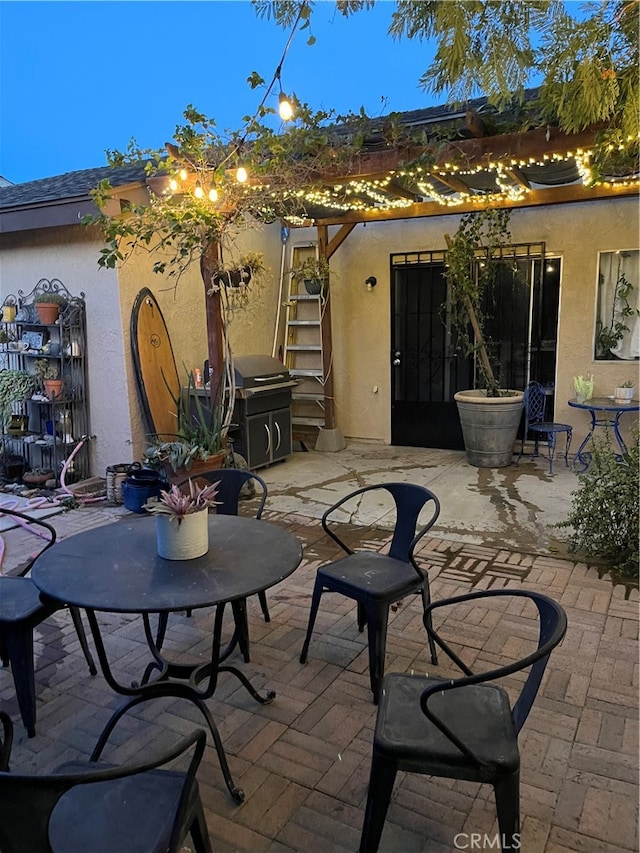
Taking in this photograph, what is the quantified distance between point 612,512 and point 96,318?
4.49 metres

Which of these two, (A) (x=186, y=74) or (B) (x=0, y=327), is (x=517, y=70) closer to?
(A) (x=186, y=74)

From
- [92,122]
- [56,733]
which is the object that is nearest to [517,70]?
[56,733]

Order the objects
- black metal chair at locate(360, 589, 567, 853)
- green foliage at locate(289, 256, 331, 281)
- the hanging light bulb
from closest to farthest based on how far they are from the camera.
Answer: black metal chair at locate(360, 589, 567, 853)
the hanging light bulb
green foliage at locate(289, 256, 331, 281)

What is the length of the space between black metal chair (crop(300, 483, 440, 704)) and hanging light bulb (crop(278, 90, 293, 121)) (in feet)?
8.42

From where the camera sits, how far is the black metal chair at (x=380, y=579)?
8.18 ft

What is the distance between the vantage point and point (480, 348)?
6254 mm

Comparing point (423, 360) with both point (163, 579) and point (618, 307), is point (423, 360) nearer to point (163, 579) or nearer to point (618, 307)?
point (618, 307)

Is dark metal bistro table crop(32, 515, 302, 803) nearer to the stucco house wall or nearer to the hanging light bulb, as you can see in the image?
the hanging light bulb

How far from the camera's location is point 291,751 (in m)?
2.16

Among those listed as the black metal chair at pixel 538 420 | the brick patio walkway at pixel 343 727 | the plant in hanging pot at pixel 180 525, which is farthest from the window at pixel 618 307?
the plant in hanging pot at pixel 180 525

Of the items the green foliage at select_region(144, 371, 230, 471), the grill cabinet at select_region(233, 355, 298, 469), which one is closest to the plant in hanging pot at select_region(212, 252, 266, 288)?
the green foliage at select_region(144, 371, 230, 471)

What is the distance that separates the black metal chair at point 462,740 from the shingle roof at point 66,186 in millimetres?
4958

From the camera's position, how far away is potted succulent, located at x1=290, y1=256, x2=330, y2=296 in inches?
279

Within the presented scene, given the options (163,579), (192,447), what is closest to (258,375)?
(192,447)
